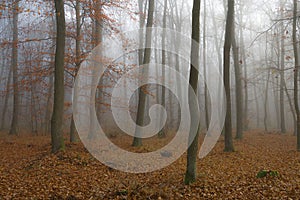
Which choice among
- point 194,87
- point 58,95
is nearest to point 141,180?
point 194,87

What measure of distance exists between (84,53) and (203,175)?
970cm

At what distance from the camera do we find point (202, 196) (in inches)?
234

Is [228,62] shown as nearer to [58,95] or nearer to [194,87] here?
[194,87]

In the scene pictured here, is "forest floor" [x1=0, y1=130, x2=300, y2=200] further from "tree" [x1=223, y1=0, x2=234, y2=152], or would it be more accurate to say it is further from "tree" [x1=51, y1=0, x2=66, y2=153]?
"tree" [x1=223, y1=0, x2=234, y2=152]

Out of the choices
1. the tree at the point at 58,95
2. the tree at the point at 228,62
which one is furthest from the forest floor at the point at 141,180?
the tree at the point at 228,62

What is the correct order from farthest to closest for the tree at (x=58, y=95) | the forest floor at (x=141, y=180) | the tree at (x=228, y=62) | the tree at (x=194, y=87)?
1. the tree at (x=228, y=62)
2. the tree at (x=58, y=95)
3. the tree at (x=194, y=87)
4. the forest floor at (x=141, y=180)

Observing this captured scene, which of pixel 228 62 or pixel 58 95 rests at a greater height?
pixel 228 62

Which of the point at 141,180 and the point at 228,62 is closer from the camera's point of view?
→ the point at 141,180

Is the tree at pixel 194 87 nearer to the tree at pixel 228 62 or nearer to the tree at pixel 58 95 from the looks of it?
the tree at pixel 228 62

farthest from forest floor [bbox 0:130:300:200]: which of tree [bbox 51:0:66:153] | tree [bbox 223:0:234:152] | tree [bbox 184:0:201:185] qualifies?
tree [bbox 223:0:234:152]

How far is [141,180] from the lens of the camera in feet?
24.8

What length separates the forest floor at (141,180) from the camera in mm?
6012

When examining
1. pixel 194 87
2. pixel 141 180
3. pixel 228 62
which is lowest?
pixel 141 180

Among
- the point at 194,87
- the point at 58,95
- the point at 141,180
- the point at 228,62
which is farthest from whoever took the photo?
the point at 228,62
